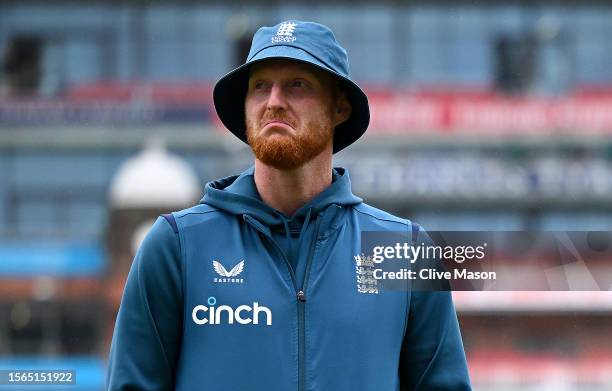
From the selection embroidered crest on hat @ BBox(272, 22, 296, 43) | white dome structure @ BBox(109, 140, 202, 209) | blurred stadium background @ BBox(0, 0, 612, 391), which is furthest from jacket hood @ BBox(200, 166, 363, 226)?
blurred stadium background @ BBox(0, 0, 612, 391)

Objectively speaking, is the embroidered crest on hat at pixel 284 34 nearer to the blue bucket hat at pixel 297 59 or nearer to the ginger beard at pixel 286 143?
the blue bucket hat at pixel 297 59

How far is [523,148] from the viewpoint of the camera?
38469 mm

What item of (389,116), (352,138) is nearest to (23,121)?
(389,116)

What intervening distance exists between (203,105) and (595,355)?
1352 cm

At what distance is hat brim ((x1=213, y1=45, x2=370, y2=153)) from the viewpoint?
282 cm

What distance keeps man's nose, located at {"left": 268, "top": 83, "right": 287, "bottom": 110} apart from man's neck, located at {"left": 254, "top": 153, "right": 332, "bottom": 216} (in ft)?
0.47

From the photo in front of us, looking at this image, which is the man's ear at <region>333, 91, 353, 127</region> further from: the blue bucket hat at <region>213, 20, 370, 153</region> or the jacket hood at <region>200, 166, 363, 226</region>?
the jacket hood at <region>200, 166, 363, 226</region>

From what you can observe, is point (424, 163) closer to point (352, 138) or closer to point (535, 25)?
point (535, 25)

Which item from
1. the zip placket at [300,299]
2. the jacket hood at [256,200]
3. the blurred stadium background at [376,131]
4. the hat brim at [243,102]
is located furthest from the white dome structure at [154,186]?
the zip placket at [300,299]

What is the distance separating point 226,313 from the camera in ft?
8.85

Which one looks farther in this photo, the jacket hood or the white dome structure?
the white dome structure

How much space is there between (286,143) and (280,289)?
0.31 metres

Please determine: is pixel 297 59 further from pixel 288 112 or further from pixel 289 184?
pixel 289 184

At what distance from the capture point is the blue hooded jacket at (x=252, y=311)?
2.68 meters
